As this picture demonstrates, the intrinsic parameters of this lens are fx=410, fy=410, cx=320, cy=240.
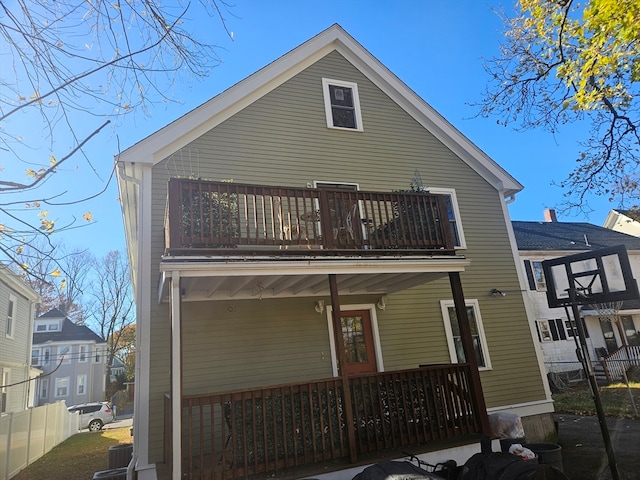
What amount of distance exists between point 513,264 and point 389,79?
5896 millimetres

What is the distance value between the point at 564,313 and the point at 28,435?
22997mm

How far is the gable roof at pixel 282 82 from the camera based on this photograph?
8.12 meters

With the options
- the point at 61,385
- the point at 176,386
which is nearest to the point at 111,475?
the point at 176,386

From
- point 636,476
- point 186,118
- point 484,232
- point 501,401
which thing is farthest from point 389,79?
point 636,476

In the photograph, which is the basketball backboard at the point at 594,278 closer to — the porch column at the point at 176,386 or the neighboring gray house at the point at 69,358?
the porch column at the point at 176,386

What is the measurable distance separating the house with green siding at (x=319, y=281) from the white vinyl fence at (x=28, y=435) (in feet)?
19.8

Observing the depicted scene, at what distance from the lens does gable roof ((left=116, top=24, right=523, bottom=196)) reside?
26.6 feet

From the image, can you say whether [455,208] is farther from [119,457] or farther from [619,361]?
[619,361]

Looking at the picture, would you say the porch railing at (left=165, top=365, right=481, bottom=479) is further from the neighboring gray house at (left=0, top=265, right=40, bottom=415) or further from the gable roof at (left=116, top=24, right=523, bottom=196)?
the neighboring gray house at (left=0, top=265, right=40, bottom=415)

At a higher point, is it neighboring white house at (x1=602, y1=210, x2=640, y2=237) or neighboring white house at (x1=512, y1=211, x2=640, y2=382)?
neighboring white house at (x1=602, y1=210, x2=640, y2=237)

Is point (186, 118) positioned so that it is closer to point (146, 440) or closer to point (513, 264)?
point (146, 440)

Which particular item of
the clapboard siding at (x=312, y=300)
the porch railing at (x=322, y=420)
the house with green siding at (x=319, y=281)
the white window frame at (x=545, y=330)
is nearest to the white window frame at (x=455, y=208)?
the house with green siding at (x=319, y=281)

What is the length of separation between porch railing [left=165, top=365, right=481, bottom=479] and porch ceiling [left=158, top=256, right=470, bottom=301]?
64.9 inches

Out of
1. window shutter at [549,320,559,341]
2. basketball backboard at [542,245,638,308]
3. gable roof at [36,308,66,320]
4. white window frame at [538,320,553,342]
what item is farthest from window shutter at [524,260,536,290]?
gable roof at [36,308,66,320]
